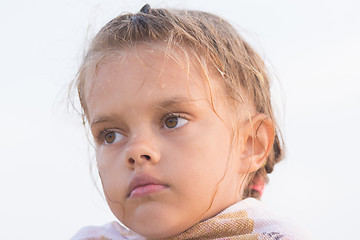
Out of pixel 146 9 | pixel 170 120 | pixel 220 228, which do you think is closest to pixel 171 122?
pixel 170 120

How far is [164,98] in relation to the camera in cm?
167

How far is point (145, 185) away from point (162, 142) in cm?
14

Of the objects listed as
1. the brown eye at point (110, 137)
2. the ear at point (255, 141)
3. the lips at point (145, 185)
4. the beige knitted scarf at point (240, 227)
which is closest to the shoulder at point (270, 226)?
the beige knitted scarf at point (240, 227)

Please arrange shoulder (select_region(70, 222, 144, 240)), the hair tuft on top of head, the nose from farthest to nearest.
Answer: shoulder (select_region(70, 222, 144, 240))
the hair tuft on top of head
the nose

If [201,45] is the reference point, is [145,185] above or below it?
below

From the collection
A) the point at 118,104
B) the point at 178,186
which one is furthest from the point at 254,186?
the point at 118,104

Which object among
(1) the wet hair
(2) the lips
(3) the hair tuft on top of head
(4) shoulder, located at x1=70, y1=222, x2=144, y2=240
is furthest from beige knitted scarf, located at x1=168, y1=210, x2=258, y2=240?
(3) the hair tuft on top of head

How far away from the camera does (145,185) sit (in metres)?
1.63

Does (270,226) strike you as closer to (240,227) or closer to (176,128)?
(240,227)

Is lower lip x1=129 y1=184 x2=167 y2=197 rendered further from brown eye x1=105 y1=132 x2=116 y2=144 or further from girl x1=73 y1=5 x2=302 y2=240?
brown eye x1=105 y1=132 x2=116 y2=144

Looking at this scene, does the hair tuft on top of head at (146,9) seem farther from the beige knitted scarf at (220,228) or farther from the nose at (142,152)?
the beige knitted scarf at (220,228)

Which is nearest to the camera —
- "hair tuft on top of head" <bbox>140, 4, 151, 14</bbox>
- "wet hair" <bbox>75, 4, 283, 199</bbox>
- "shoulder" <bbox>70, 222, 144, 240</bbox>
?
"wet hair" <bbox>75, 4, 283, 199</bbox>

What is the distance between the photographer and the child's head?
5.37 ft

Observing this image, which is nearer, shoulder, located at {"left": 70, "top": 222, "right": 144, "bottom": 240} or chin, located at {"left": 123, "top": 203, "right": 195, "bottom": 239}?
chin, located at {"left": 123, "top": 203, "right": 195, "bottom": 239}
